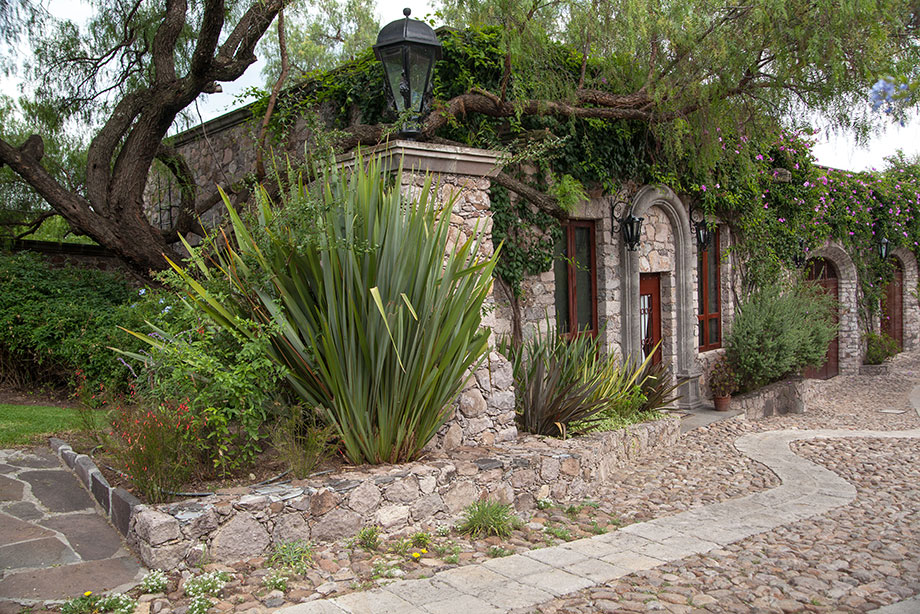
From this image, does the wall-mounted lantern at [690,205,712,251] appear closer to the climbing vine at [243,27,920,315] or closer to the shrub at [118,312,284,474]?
the climbing vine at [243,27,920,315]

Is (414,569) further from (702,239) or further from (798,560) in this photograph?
(702,239)

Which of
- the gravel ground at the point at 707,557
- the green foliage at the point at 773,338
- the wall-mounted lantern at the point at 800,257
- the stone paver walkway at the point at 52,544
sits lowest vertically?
the gravel ground at the point at 707,557

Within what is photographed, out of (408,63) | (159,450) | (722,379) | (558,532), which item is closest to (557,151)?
(408,63)

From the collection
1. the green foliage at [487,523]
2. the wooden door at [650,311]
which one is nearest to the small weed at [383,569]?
the green foliage at [487,523]

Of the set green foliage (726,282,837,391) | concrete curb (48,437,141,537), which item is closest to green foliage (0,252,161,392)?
concrete curb (48,437,141,537)

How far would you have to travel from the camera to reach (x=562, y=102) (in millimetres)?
7594

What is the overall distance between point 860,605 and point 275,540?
3.00 meters

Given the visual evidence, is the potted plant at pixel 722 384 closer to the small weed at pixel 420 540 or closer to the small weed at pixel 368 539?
the small weed at pixel 420 540

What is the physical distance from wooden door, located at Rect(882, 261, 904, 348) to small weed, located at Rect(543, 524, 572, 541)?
14899 mm

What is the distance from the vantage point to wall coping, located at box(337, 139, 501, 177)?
500cm

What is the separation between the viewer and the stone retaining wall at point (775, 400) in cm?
993

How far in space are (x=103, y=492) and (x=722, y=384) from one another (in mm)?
8025

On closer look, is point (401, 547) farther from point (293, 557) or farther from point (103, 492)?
point (103, 492)

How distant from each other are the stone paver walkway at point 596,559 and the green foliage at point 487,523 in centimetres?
34
